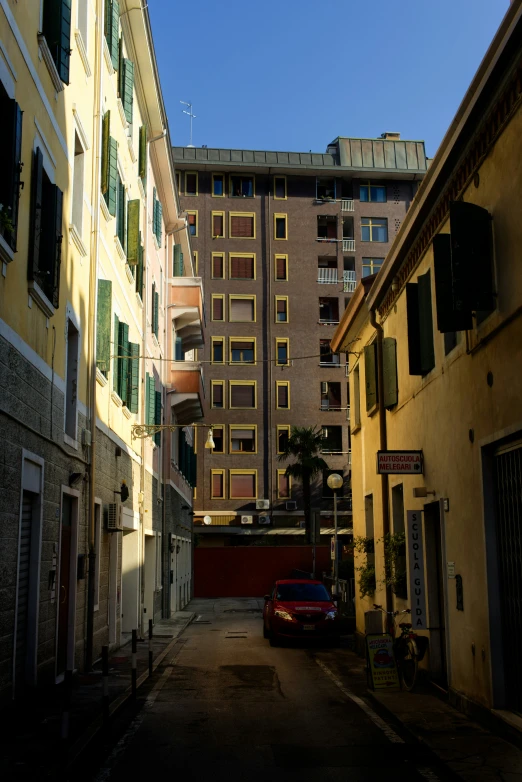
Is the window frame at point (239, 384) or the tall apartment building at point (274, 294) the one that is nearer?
the tall apartment building at point (274, 294)

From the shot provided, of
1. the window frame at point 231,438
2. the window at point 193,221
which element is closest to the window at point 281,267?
the window at point 193,221

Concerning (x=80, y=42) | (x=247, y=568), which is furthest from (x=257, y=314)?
(x=80, y=42)

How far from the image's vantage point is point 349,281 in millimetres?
60000

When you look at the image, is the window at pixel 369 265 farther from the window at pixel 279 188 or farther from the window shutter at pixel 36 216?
the window shutter at pixel 36 216

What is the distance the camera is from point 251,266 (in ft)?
193

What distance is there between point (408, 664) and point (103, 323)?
26.0 feet

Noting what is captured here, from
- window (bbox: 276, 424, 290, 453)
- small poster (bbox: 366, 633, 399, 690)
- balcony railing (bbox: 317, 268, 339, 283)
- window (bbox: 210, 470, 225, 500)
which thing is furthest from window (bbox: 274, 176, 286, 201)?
small poster (bbox: 366, 633, 399, 690)

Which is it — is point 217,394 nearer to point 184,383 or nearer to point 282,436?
point 282,436

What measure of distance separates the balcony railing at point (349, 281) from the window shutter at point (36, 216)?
4943 centimetres

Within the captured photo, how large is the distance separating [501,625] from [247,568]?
38.3m

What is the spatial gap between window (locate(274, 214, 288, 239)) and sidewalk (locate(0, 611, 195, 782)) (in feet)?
→ 152

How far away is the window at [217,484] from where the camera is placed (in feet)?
187

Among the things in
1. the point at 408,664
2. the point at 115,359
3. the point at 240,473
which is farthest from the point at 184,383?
the point at 240,473

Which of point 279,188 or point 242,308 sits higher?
point 279,188
